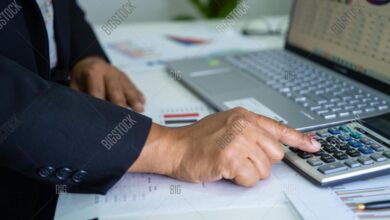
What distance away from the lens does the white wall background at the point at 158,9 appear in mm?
2463

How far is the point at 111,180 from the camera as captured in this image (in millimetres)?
581

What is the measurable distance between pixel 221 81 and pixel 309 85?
0.20 metres

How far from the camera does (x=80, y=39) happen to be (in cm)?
113

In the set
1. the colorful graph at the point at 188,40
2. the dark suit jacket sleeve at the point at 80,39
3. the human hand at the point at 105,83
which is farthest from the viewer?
the colorful graph at the point at 188,40

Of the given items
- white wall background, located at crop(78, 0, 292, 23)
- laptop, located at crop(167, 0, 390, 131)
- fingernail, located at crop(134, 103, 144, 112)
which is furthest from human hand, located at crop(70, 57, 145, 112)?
white wall background, located at crop(78, 0, 292, 23)

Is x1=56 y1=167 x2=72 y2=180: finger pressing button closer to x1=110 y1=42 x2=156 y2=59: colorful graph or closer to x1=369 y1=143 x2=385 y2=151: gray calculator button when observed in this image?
x1=369 y1=143 x2=385 y2=151: gray calculator button

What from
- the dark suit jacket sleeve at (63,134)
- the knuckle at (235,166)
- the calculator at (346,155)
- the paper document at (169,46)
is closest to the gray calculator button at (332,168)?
the calculator at (346,155)

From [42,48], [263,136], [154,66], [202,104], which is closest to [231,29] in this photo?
[154,66]

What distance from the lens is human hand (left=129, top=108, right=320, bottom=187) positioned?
0.58 meters

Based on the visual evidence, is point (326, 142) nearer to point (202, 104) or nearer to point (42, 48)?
point (202, 104)

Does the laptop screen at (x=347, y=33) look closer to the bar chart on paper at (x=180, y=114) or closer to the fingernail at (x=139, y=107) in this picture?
the bar chart on paper at (x=180, y=114)

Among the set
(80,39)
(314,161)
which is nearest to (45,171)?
(314,161)

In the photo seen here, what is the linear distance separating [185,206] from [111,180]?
112 mm

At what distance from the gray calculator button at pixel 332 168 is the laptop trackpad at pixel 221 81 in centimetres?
35
